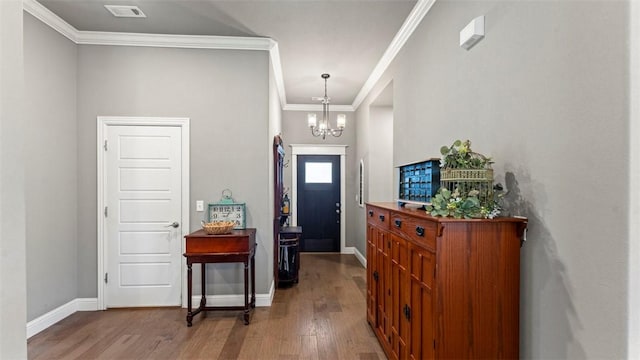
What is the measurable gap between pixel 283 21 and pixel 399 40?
4.24 feet

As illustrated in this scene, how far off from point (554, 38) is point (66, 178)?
14.1ft

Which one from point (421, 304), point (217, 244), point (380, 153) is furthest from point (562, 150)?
point (380, 153)

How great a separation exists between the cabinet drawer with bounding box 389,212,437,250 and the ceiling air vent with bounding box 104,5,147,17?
3.04 meters

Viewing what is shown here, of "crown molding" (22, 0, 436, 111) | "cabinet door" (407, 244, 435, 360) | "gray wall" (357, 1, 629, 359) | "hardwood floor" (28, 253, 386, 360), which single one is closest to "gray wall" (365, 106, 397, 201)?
"crown molding" (22, 0, 436, 111)

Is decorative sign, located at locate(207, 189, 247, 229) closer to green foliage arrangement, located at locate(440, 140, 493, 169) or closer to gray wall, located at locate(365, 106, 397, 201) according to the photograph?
gray wall, located at locate(365, 106, 397, 201)

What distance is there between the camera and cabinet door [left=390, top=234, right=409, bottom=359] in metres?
2.11

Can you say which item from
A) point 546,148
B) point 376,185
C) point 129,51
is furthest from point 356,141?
point 546,148

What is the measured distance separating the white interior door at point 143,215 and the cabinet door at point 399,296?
2502mm

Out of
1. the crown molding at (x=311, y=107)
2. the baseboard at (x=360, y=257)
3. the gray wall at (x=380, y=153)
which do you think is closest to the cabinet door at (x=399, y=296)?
the gray wall at (x=380, y=153)

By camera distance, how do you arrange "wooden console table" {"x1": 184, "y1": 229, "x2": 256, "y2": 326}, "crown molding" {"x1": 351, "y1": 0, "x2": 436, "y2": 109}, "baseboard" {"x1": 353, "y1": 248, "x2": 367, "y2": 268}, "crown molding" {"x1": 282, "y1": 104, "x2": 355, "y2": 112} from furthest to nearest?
"crown molding" {"x1": 282, "y1": 104, "x2": 355, "y2": 112}, "baseboard" {"x1": 353, "y1": 248, "x2": 367, "y2": 268}, "wooden console table" {"x1": 184, "y1": 229, "x2": 256, "y2": 326}, "crown molding" {"x1": 351, "y1": 0, "x2": 436, "y2": 109}

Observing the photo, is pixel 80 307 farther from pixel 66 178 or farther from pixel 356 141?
pixel 356 141

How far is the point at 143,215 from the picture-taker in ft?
12.0

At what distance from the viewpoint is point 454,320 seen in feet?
5.05

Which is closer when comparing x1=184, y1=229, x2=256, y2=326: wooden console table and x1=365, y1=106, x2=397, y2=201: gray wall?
x1=184, y1=229, x2=256, y2=326: wooden console table
